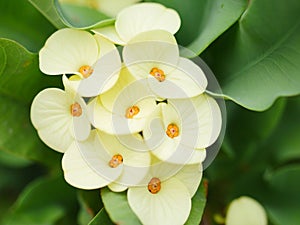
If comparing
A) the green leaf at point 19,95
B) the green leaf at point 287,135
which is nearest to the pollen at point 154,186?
the green leaf at point 19,95

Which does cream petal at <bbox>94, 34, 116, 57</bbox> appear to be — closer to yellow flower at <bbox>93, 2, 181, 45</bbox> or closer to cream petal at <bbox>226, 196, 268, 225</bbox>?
yellow flower at <bbox>93, 2, 181, 45</bbox>

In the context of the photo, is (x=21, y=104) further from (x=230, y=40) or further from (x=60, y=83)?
(x=230, y=40)

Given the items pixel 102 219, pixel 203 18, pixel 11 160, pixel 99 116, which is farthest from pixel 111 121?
pixel 11 160

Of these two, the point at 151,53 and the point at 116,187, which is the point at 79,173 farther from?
the point at 151,53

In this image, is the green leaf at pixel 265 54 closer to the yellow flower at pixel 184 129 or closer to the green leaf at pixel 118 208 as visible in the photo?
the yellow flower at pixel 184 129

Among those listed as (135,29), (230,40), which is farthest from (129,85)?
(230,40)

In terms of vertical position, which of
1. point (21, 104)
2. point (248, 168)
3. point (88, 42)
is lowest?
point (248, 168)

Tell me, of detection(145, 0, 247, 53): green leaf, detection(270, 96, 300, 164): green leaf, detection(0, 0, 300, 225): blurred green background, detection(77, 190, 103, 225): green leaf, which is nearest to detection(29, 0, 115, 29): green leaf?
detection(0, 0, 300, 225): blurred green background
